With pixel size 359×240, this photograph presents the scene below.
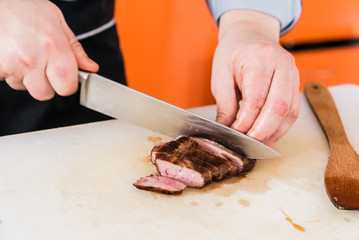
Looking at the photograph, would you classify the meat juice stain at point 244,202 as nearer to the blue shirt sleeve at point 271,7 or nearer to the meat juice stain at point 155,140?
the meat juice stain at point 155,140

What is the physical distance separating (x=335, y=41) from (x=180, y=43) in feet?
4.65

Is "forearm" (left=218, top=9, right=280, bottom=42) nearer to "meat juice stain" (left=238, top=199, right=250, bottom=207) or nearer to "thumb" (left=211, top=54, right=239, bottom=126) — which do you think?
"thumb" (left=211, top=54, right=239, bottom=126)

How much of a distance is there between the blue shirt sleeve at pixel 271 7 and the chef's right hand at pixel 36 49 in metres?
0.59

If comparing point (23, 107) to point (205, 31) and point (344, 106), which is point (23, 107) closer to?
point (344, 106)

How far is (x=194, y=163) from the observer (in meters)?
1.05

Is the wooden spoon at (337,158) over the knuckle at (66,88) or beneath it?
beneath

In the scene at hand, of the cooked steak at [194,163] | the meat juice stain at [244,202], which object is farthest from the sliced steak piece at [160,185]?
the meat juice stain at [244,202]

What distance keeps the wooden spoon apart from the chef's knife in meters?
0.16

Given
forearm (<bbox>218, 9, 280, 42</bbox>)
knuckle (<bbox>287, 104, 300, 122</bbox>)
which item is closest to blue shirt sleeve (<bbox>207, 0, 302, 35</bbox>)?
forearm (<bbox>218, 9, 280, 42</bbox>)

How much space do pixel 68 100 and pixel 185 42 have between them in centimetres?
166

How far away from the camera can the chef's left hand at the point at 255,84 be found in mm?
1122

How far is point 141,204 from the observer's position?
3.20 ft

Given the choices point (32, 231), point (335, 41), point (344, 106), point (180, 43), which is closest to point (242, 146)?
point (32, 231)

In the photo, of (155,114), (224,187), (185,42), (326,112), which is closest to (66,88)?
(155,114)
